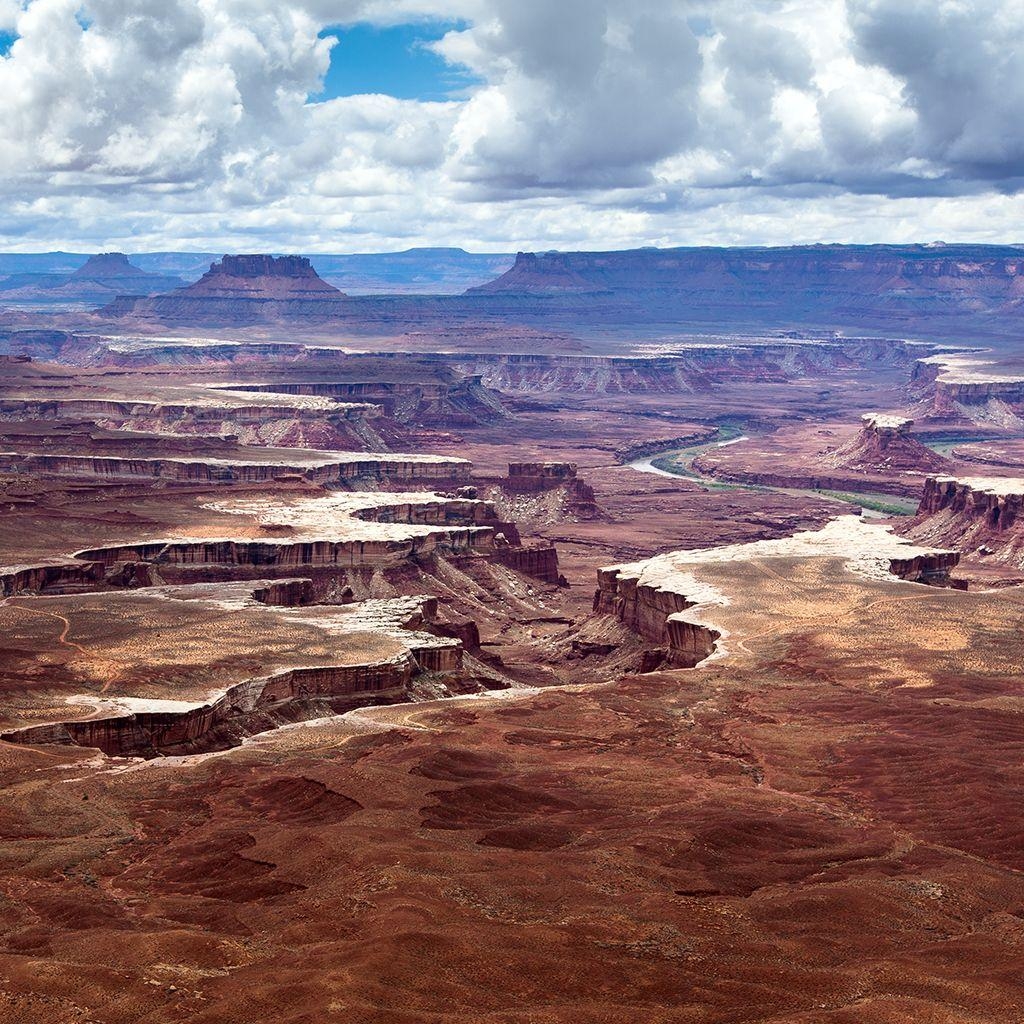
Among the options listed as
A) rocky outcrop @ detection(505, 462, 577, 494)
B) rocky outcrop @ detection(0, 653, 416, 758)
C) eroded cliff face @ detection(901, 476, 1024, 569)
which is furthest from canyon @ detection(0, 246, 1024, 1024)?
rocky outcrop @ detection(505, 462, 577, 494)

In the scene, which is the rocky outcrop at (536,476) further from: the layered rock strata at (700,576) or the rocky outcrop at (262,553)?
the rocky outcrop at (262,553)

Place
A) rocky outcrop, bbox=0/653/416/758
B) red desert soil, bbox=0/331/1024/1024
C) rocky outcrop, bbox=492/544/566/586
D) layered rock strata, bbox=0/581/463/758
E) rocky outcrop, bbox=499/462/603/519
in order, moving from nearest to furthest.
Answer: red desert soil, bbox=0/331/1024/1024
rocky outcrop, bbox=0/653/416/758
layered rock strata, bbox=0/581/463/758
rocky outcrop, bbox=492/544/566/586
rocky outcrop, bbox=499/462/603/519

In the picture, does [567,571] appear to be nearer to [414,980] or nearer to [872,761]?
[872,761]

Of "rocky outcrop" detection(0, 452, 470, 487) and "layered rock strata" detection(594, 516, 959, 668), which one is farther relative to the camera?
"rocky outcrop" detection(0, 452, 470, 487)

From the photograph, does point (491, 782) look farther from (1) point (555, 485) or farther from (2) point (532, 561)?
(1) point (555, 485)

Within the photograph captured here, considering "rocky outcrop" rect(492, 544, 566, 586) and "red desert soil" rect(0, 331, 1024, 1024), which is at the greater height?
"red desert soil" rect(0, 331, 1024, 1024)

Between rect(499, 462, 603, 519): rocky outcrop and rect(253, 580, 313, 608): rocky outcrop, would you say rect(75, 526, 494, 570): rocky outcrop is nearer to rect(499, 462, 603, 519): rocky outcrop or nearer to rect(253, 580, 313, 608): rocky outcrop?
rect(253, 580, 313, 608): rocky outcrop

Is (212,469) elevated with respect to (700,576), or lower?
lower

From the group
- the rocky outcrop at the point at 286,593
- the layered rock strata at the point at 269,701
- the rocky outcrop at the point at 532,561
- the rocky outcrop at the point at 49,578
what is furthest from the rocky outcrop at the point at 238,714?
the rocky outcrop at the point at 532,561

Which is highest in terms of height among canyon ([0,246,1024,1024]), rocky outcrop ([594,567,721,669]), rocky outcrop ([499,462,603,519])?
canyon ([0,246,1024,1024])

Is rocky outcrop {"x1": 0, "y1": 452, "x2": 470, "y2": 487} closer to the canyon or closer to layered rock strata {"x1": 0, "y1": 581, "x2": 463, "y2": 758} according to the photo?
the canyon

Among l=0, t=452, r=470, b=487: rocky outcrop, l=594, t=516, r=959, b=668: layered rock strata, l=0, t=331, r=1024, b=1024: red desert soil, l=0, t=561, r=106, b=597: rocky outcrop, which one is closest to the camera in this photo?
l=0, t=331, r=1024, b=1024: red desert soil

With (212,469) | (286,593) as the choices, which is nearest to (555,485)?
(212,469)
